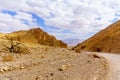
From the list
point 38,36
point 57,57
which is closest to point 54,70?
point 57,57

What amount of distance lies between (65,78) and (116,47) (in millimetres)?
60462

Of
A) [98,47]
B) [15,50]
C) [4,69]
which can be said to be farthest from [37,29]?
[4,69]

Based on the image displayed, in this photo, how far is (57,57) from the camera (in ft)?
107

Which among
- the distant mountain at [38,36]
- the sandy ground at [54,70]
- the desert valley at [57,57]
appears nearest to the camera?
the sandy ground at [54,70]

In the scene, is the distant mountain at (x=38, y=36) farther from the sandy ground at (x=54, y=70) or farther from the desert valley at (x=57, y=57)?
the sandy ground at (x=54, y=70)

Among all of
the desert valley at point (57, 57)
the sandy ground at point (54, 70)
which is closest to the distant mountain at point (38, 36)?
the desert valley at point (57, 57)

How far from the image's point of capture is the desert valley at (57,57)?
660 inches

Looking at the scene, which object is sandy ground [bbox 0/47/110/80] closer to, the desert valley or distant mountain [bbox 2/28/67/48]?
the desert valley

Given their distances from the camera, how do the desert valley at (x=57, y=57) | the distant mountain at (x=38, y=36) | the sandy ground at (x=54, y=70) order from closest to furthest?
the sandy ground at (x=54, y=70)
the desert valley at (x=57, y=57)
the distant mountain at (x=38, y=36)

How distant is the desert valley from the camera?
1678 cm

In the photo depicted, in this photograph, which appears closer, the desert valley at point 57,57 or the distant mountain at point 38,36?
the desert valley at point 57,57

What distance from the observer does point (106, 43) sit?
83000 mm

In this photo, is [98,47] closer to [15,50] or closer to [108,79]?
[15,50]

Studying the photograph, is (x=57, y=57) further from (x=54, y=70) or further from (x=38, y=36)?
(x=38, y=36)
